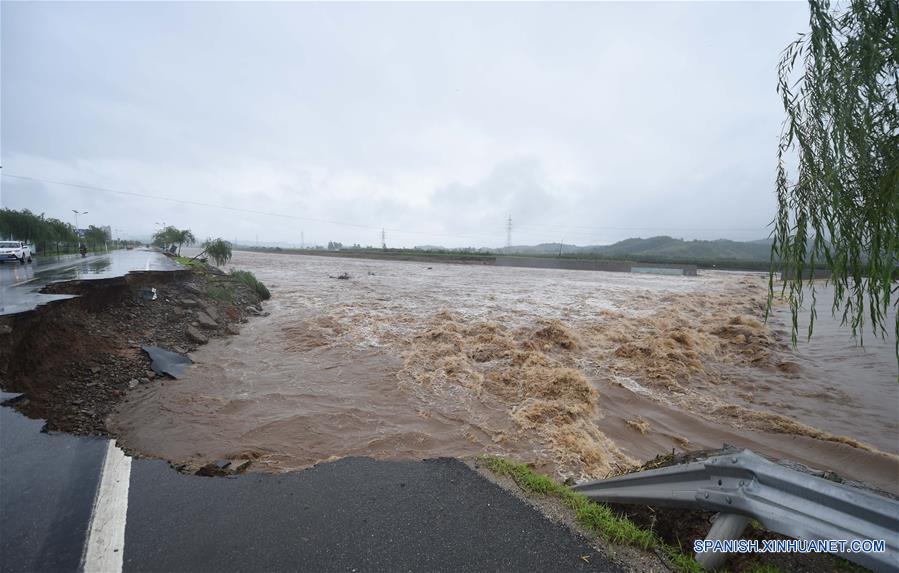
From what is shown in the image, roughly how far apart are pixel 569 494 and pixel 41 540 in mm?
4057

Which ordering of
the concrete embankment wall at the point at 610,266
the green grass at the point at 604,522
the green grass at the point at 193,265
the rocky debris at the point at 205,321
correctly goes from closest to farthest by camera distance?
the green grass at the point at 604,522 → the rocky debris at the point at 205,321 → the green grass at the point at 193,265 → the concrete embankment wall at the point at 610,266

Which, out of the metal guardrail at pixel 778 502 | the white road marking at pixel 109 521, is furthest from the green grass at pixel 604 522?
the white road marking at pixel 109 521

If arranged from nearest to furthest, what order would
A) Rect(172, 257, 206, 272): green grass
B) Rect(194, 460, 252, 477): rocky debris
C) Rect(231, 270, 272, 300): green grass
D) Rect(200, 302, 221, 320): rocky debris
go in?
Rect(194, 460, 252, 477): rocky debris → Rect(200, 302, 221, 320): rocky debris → Rect(231, 270, 272, 300): green grass → Rect(172, 257, 206, 272): green grass

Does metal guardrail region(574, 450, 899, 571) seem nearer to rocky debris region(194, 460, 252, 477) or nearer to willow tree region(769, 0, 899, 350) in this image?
willow tree region(769, 0, 899, 350)

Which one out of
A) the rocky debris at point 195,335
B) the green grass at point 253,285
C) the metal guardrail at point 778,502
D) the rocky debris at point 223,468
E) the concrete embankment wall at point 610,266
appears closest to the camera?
the metal guardrail at point 778,502

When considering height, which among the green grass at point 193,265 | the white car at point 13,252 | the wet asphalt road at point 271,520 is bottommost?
the wet asphalt road at point 271,520

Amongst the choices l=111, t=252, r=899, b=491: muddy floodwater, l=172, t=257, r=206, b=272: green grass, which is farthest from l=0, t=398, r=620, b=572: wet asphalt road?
l=172, t=257, r=206, b=272: green grass

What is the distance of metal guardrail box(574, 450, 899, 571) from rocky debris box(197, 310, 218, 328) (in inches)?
498

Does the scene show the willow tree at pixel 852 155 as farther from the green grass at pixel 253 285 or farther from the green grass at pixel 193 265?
the green grass at pixel 193 265

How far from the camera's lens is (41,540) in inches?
98.9

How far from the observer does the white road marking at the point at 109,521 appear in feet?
7.79

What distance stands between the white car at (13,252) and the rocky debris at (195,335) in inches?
900

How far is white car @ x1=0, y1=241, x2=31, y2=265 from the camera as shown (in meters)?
21.9

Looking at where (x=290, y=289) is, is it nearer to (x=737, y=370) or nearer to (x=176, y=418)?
(x=176, y=418)
